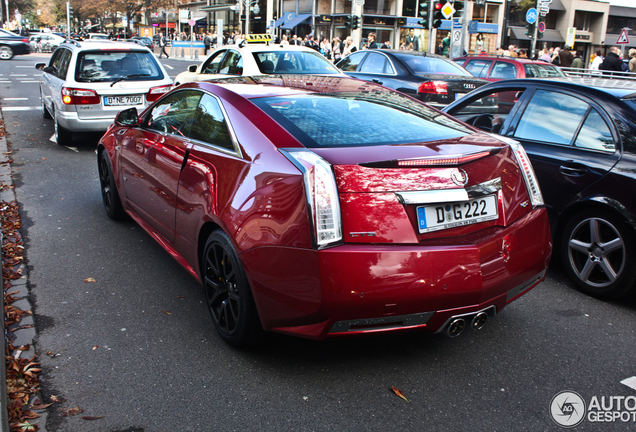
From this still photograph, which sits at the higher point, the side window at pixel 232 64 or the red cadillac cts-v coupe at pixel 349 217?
the side window at pixel 232 64

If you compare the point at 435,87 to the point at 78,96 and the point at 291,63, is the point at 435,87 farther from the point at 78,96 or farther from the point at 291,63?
the point at 78,96

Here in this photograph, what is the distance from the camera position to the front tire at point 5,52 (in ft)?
112

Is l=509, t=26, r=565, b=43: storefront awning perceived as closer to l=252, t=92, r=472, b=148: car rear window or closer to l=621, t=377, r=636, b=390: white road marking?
l=252, t=92, r=472, b=148: car rear window

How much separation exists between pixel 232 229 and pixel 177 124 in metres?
1.47

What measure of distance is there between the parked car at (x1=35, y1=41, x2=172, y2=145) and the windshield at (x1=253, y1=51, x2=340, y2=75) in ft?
6.24

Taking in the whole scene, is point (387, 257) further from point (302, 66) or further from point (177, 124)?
point (302, 66)

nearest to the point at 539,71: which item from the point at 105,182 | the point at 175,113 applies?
the point at 105,182

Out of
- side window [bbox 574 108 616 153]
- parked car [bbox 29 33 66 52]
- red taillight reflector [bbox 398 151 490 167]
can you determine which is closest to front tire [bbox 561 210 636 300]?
side window [bbox 574 108 616 153]

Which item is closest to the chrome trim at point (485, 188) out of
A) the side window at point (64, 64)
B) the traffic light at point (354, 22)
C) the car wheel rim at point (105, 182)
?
the car wheel rim at point (105, 182)

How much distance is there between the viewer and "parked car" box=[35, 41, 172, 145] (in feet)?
31.3

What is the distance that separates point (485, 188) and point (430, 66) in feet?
32.9

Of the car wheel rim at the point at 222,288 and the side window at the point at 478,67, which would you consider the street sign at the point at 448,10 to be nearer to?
the side window at the point at 478,67

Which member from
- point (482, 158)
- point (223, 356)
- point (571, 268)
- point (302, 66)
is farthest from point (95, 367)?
point (302, 66)

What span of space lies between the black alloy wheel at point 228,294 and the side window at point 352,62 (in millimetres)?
11150
